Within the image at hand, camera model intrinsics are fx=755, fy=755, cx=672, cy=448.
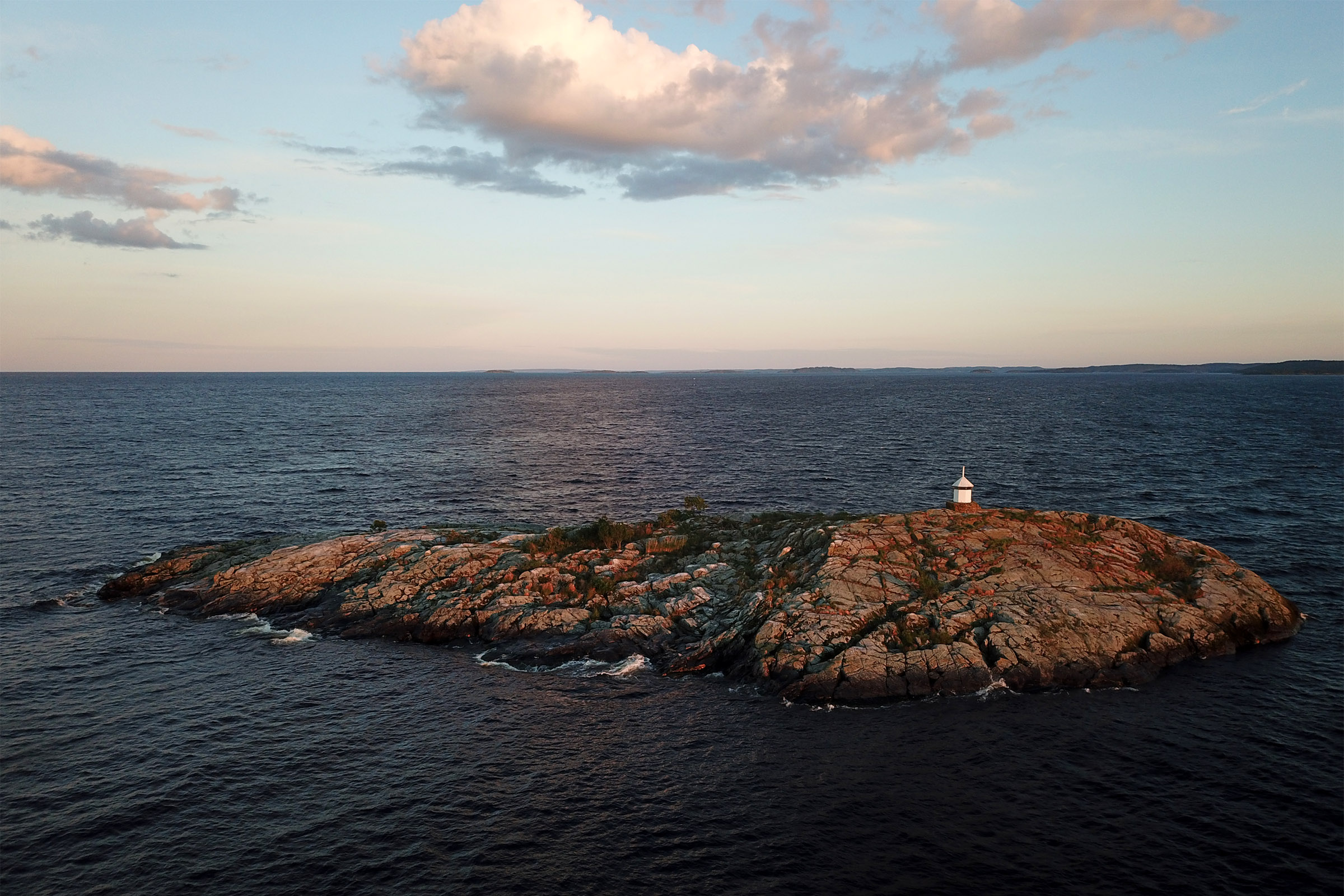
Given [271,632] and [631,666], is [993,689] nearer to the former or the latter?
[631,666]

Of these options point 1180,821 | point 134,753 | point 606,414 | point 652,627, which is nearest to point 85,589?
point 134,753

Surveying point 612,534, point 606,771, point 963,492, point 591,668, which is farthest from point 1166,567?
point 606,771

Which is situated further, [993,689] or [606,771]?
[993,689]

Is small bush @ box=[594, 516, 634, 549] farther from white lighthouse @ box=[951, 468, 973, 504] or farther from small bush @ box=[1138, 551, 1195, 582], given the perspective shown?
small bush @ box=[1138, 551, 1195, 582]

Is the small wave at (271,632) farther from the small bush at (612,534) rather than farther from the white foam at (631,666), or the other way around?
the small bush at (612,534)

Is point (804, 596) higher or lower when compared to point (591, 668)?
higher

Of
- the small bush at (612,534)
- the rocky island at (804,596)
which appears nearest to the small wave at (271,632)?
the rocky island at (804,596)

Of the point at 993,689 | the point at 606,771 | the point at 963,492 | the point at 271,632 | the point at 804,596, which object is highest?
the point at 963,492

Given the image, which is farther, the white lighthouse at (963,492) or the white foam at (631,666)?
the white lighthouse at (963,492)

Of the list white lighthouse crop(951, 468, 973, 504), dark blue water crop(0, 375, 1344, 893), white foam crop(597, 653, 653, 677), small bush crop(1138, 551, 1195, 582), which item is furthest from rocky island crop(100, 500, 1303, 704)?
dark blue water crop(0, 375, 1344, 893)
